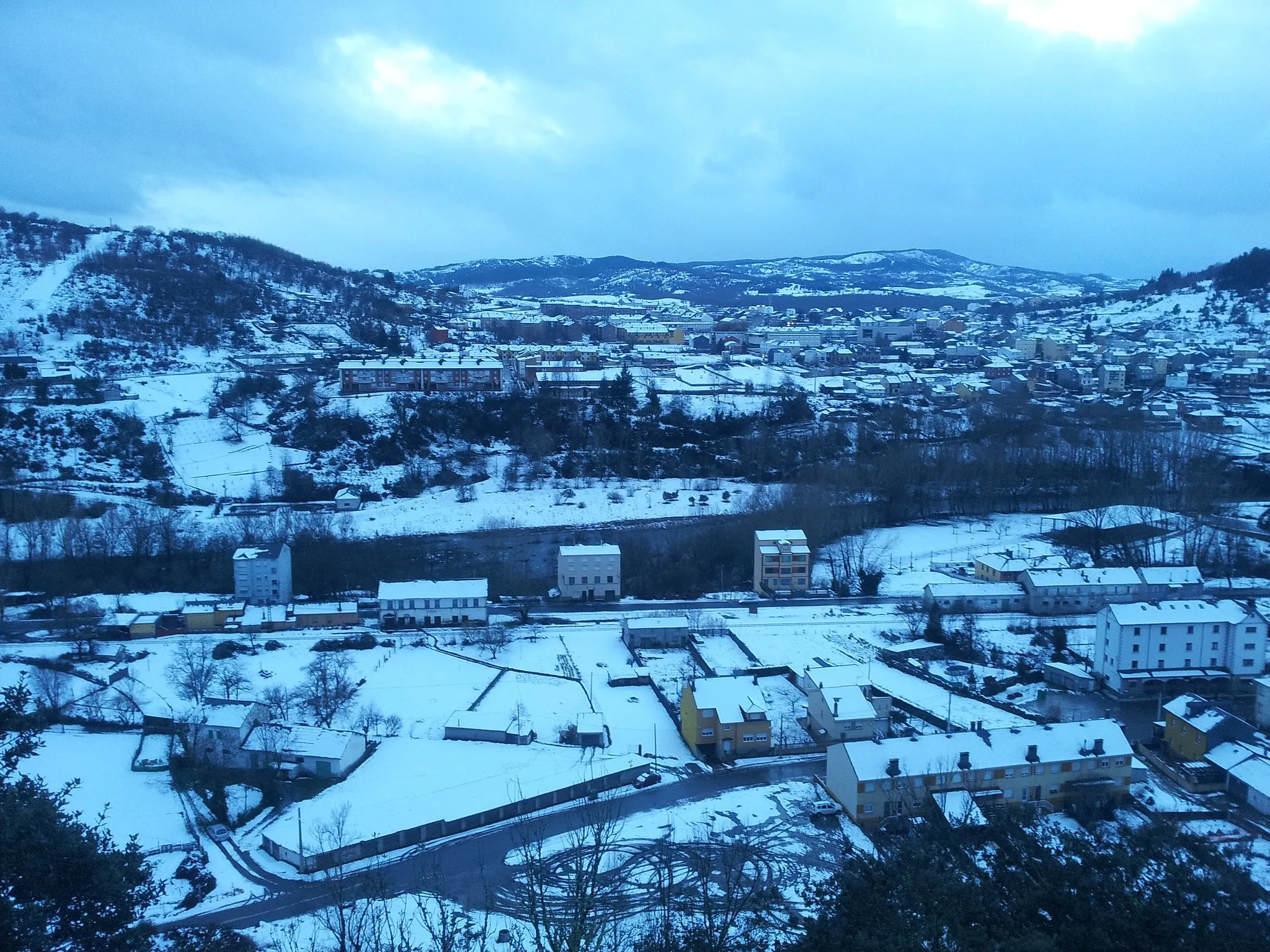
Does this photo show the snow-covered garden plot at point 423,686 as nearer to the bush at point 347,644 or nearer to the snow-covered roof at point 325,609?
the bush at point 347,644

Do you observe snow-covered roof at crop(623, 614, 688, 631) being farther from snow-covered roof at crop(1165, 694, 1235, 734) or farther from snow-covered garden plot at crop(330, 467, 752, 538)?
snow-covered garden plot at crop(330, 467, 752, 538)

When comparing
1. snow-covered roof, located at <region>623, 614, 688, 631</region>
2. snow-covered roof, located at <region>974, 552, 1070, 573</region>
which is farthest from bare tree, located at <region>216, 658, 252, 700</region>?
snow-covered roof, located at <region>974, 552, 1070, 573</region>

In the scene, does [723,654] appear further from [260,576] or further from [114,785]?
[260,576]

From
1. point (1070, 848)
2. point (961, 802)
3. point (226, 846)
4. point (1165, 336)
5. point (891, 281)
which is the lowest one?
point (226, 846)

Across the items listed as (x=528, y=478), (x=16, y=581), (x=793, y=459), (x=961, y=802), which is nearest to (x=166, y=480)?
(x=16, y=581)

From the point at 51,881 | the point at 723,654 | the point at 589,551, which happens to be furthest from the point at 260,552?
the point at 51,881

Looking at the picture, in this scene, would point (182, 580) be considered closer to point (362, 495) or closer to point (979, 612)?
point (362, 495)
